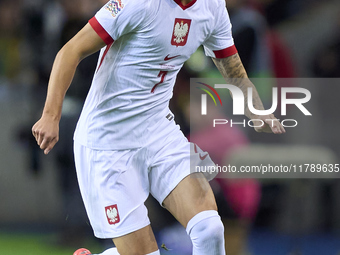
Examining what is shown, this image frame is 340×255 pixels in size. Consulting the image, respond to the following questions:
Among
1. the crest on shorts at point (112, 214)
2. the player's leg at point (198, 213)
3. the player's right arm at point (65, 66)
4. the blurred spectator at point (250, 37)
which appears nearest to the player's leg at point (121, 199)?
the crest on shorts at point (112, 214)

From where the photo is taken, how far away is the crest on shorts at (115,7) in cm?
197

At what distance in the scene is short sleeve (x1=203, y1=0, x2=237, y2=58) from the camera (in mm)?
2322

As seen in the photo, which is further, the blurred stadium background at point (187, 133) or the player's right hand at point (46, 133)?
the blurred stadium background at point (187, 133)

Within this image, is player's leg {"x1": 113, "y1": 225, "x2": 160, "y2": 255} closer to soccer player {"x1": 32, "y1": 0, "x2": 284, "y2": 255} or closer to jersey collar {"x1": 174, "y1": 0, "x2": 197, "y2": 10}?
soccer player {"x1": 32, "y1": 0, "x2": 284, "y2": 255}

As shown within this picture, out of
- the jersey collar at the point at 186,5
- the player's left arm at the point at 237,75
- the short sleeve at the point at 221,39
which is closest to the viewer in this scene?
the jersey collar at the point at 186,5

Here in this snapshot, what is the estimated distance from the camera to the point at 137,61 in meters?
2.11

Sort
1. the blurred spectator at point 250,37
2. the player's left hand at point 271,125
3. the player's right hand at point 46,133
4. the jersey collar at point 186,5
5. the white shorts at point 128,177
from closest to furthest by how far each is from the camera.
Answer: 1. the player's right hand at point 46,133
2. the jersey collar at point 186,5
3. the white shorts at point 128,177
4. the player's left hand at point 271,125
5. the blurred spectator at point 250,37

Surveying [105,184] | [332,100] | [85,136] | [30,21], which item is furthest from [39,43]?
[332,100]

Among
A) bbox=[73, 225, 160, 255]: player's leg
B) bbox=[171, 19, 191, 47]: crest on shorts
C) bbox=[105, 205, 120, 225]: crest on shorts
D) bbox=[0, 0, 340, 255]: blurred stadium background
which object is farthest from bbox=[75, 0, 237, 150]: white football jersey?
bbox=[0, 0, 340, 255]: blurred stadium background

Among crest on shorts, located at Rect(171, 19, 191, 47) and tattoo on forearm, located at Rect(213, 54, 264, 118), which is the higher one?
crest on shorts, located at Rect(171, 19, 191, 47)

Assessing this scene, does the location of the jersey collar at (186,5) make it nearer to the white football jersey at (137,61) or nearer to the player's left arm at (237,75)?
the white football jersey at (137,61)

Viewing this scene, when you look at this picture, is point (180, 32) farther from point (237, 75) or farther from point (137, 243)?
point (137, 243)

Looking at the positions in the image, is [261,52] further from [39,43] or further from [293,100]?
[39,43]

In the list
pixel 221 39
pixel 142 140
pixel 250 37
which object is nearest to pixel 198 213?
pixel 142 140
